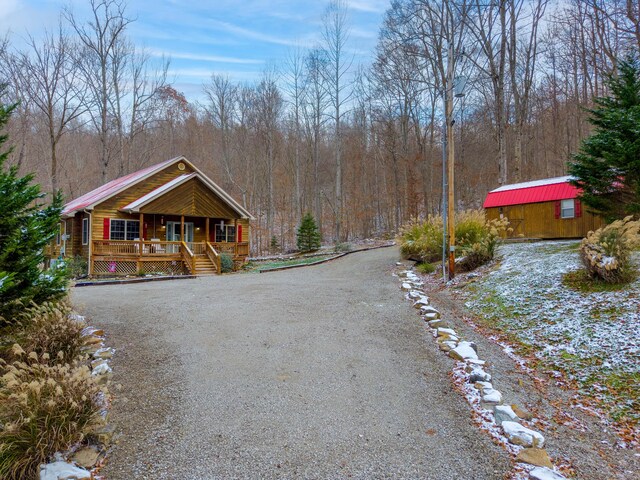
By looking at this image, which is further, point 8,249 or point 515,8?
point 515,8

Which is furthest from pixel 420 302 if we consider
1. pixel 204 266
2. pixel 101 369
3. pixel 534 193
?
pixel 204 266

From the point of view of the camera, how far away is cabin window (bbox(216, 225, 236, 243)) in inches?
789

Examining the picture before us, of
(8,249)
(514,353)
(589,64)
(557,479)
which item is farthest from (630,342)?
(589,64)

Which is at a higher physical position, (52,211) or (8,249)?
(52,211)

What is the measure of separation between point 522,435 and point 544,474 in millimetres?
453

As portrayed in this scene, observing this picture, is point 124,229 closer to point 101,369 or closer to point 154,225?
point 154,225

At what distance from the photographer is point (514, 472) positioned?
2625mm

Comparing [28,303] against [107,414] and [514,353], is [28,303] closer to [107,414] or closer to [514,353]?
[107,414]

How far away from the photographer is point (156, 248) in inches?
666

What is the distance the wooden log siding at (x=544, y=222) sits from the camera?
1377 centimetres

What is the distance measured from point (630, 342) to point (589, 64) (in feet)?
69.1

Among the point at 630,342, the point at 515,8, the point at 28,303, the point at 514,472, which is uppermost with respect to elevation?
the point at 515,8

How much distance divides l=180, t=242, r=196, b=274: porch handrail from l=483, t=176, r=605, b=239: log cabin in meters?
14.1

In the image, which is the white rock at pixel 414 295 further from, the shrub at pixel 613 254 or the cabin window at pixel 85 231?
the cabin window at pixel 85 231
